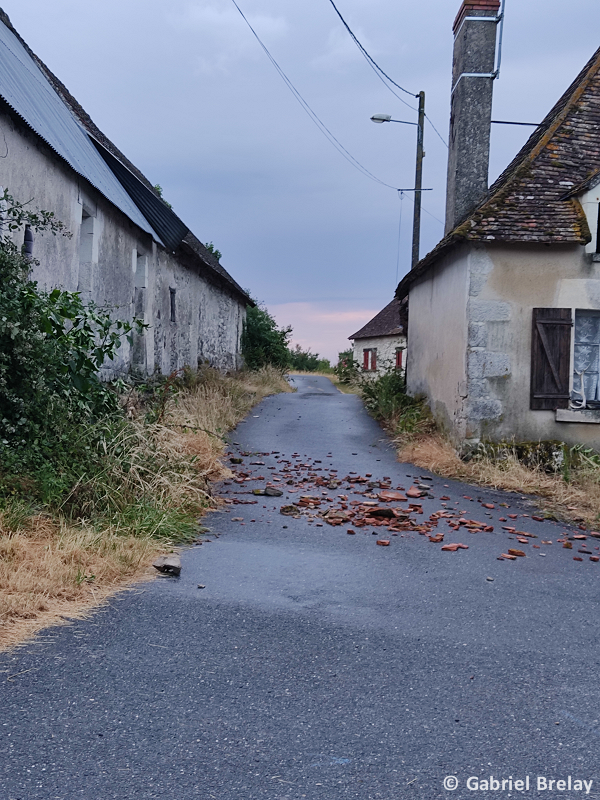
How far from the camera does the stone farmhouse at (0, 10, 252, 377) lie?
7.19 metres

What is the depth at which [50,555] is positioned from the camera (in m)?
4.49

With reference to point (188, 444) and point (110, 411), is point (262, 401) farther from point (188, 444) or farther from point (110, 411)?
point (110, 411)

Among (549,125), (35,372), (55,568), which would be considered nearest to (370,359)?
(549,125)

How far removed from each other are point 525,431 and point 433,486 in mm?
1959

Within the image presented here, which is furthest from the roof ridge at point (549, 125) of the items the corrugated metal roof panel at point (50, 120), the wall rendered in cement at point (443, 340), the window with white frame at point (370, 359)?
the window with white frame at point (370, 359)

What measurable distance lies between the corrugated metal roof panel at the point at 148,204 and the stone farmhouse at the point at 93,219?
2cm

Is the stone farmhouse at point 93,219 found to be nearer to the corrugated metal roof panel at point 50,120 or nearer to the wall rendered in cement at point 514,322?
the corrugated metal roof panel at point 50,120

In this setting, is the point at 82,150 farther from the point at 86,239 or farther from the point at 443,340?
the point at 443,340

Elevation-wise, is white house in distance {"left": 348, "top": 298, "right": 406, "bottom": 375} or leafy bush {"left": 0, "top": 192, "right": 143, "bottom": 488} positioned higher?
white house in distance {"left": 348, "top": 298, "right": 406, "bottom": 375}

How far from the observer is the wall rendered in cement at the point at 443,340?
9.87 meters

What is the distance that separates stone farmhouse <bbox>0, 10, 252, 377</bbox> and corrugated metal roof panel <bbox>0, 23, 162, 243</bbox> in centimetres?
2

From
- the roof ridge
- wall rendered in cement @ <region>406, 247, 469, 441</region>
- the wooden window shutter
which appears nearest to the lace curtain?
the wooden window shutter

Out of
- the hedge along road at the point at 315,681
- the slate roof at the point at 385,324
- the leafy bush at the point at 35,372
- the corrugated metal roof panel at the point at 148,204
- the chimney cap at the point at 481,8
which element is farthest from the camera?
the slate roof at the point at 385,324

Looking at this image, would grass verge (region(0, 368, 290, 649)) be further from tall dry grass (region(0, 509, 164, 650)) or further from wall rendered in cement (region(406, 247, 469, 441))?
wall rendered in cement (region(406, 247, 469, 441))
